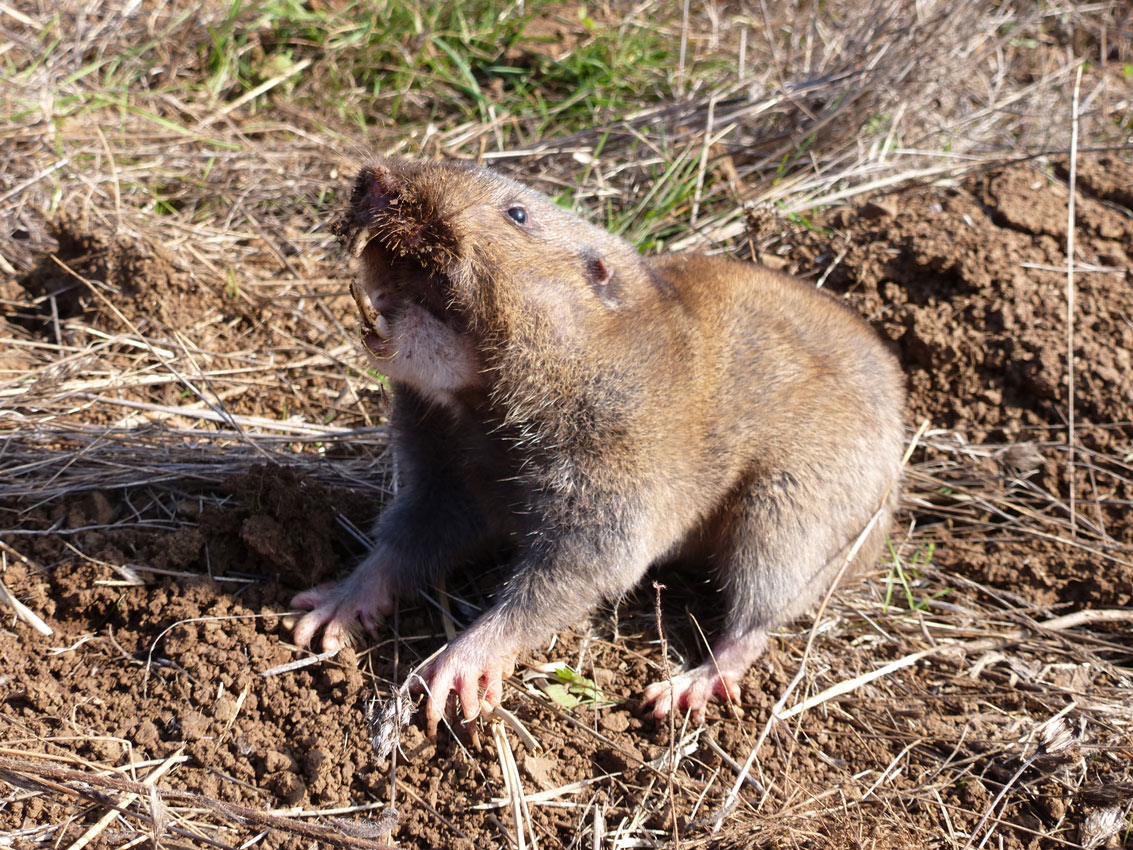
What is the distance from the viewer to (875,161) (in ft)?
18.5

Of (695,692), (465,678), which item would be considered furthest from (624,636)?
(465,678)

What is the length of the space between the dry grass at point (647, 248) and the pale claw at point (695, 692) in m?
0.11

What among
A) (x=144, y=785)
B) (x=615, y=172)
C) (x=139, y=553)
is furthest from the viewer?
(x=615, y=172)

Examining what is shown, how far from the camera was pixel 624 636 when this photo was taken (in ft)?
11.9

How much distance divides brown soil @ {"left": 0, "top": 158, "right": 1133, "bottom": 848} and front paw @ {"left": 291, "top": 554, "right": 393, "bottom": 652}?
2.9 inches

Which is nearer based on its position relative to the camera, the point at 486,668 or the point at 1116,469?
the point at 486,668

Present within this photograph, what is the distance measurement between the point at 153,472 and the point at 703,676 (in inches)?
84.5

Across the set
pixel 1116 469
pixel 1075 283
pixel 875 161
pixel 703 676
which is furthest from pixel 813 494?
pixel 875 161

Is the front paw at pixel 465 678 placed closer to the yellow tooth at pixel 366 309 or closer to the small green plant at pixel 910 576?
the yellow tooth at pixel 366 309

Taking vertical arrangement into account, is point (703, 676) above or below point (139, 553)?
below

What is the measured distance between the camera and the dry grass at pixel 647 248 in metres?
3.14

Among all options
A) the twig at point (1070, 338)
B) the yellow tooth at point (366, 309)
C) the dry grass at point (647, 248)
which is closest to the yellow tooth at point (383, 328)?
the yellow tooth at point (366, 309)

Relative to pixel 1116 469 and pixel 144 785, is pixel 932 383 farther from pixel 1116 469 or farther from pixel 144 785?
pixel 144 785

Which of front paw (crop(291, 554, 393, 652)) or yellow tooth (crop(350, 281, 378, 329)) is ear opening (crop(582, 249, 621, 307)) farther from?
front paw (crop(291, 554, 393, 652))
